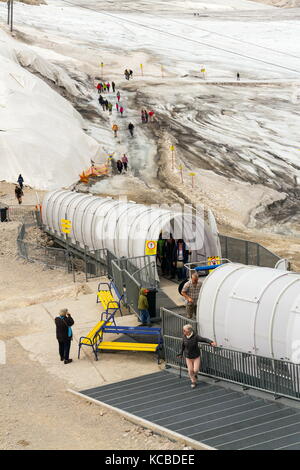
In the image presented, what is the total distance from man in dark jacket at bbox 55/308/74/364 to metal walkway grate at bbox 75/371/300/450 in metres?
1.96

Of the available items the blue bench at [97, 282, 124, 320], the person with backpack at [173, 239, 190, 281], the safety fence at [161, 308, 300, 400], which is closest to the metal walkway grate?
the safety fence at [161, 308, 300, 400]

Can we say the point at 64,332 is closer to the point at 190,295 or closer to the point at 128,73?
the point at 190,295

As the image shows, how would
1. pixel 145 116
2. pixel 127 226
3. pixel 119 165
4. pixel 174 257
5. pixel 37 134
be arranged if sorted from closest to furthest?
pixel 174 257
pixel 127 226
pixel 37 134
pixel 119 165
pixel 145 116

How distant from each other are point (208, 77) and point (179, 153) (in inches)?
938

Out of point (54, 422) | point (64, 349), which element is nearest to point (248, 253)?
point (64, 349)

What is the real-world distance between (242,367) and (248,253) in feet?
33.4

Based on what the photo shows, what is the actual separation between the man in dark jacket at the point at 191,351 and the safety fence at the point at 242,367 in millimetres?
501

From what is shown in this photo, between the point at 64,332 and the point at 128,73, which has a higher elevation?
the point at 128,73

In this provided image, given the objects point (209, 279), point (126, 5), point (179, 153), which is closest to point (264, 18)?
point (126, 5)

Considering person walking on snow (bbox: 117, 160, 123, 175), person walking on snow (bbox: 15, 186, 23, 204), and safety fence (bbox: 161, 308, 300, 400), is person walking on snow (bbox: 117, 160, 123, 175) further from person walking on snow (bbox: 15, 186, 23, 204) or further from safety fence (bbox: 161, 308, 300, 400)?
safety fence (bbox: 161, 308, 300, 400)

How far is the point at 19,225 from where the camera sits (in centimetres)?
3462

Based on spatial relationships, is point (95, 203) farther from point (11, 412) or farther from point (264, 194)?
point (264, 194)

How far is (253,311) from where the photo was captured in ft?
47.5

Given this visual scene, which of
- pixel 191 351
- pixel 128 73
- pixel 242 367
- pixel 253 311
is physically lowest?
pixel 242 367
